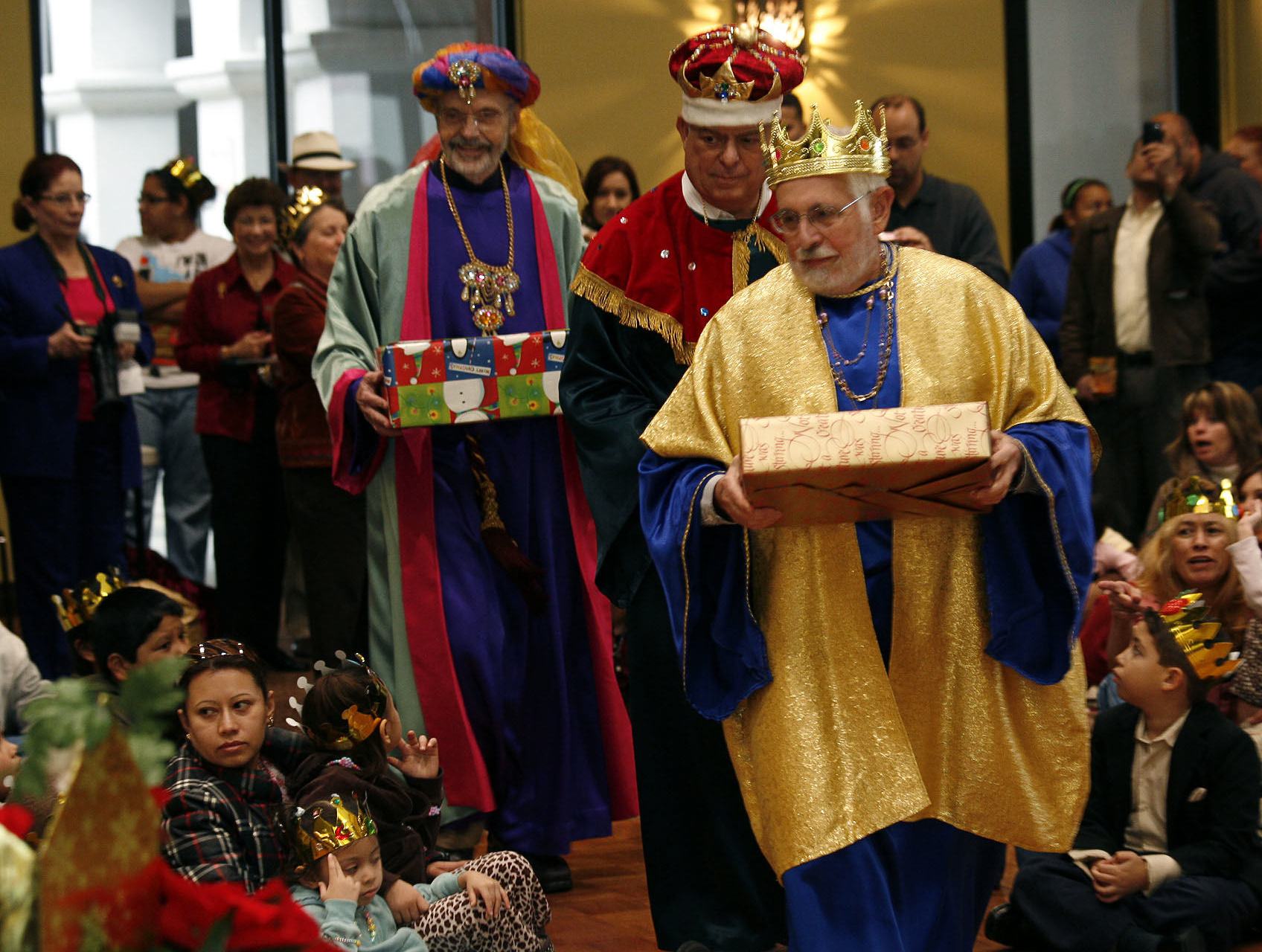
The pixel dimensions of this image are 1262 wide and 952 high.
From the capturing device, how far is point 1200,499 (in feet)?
15.9

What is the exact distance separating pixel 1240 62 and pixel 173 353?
6.55 m

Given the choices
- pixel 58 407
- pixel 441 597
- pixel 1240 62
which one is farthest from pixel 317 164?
pixel 1240 62

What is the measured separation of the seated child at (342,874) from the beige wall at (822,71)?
6493 mm

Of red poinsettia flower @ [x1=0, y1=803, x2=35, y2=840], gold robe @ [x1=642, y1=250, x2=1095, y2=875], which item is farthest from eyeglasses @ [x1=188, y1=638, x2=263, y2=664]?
red poinsettia flower @ [x1=0, y1=803, x2=35, y2=840]

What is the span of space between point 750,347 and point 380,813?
1364 millimetres

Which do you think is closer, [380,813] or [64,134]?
[380,813]

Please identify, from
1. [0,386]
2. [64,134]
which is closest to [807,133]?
[0,386]

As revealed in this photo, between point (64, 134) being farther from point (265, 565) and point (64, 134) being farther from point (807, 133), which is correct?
point (807, 133)

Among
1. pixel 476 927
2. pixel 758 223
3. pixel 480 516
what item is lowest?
pixel 476 927

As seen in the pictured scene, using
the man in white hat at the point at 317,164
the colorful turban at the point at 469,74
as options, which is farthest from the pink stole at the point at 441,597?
the man in white hat at the point at 317,164

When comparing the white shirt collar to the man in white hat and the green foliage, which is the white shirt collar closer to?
the green foliage

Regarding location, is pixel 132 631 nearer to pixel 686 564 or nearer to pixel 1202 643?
pixel 686 564

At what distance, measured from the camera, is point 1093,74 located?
404 inches

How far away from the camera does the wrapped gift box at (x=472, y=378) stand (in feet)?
13.9
